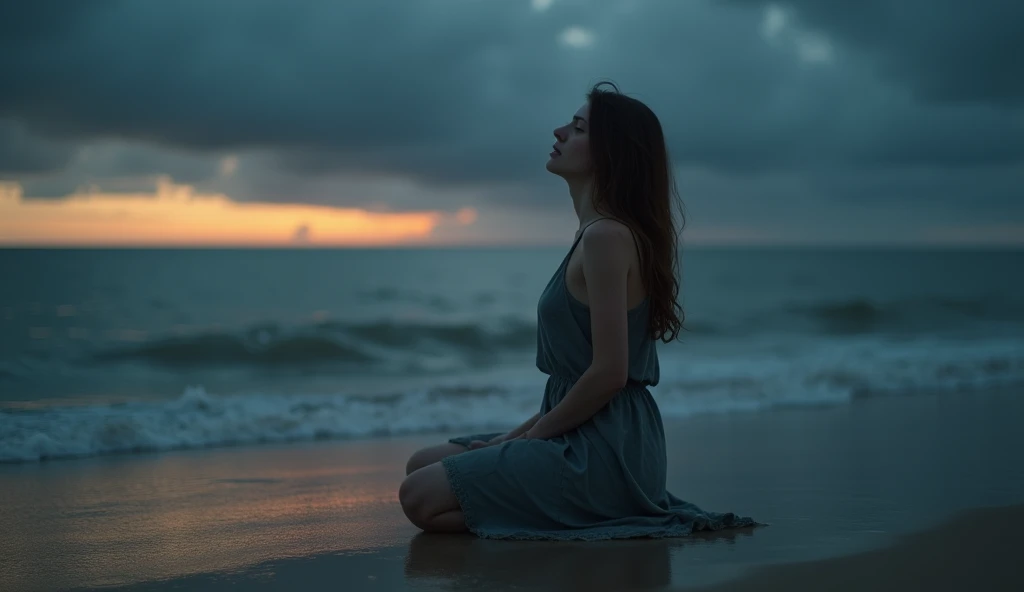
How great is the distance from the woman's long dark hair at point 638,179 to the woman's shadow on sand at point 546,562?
0.83 m

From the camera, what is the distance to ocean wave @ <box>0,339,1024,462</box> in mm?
6539

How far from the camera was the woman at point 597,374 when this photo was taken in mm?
3393

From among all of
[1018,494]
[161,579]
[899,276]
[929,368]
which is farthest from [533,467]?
[899,276]

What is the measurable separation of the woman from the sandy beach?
15 centimetres

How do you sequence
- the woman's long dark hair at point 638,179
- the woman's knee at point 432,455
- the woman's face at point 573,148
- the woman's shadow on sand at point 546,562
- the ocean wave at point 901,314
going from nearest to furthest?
the woman's shadow on sand at point 546,562
the woman's long dark hair at point 638,179
the woman's face at point 573,148
the woman's knee at point 432,455
the ocean wave at point 901,314

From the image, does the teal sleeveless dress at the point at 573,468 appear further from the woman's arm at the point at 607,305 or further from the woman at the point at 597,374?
the woman's arm at the point at 607,305

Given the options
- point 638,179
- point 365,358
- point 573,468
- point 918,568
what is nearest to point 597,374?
point 573,468

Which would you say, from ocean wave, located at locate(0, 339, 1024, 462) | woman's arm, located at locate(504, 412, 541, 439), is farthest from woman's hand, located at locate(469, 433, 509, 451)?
ocean wave, located at locate(0, 339, 1024, 462)

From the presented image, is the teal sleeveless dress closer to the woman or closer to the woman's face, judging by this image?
the woman

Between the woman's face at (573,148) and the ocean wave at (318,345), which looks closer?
the woman's face at (573,148)

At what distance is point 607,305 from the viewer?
3.32 m

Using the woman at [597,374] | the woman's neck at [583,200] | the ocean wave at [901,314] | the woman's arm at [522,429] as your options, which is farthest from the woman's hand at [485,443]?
the ocean wave at [901,314]

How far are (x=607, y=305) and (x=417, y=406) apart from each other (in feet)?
16.9

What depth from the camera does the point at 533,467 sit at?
3.47m
